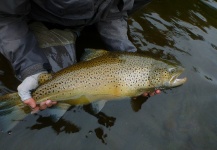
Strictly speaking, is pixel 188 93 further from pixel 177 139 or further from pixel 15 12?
pixel 15 12

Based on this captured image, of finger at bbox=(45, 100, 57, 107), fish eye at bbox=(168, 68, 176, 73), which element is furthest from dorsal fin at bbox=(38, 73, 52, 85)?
fish eye at bbox=(168, 68, 176, 73)

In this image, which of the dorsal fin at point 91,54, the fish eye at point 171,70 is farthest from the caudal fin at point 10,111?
the fish eye at point 171,70

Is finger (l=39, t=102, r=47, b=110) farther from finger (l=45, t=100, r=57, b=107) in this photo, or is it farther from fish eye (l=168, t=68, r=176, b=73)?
fish eye (l=168, t=68, r=176, b=73)

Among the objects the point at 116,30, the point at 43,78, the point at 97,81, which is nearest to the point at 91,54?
the point at 97,81

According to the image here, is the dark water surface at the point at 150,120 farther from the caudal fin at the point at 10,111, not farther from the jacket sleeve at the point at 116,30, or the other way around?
the jacket sleeve at the point at 116,30

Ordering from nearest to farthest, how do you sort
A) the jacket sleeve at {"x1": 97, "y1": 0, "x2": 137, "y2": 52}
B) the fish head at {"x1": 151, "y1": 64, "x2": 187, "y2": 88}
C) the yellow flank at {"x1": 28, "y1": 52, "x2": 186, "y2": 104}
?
the yellow flank at {"x1": 28, "y1": 52, "x2": 186, "y2": 104} → the fish head at {"x1": 151, "y1": 64, "x2": 187, "y2": 88} → the jacket sleeve at {"x1": 97, "y1": 0, "x2": 137, "y2": 52}

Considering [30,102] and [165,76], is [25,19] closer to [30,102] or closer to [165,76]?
[30,102]
